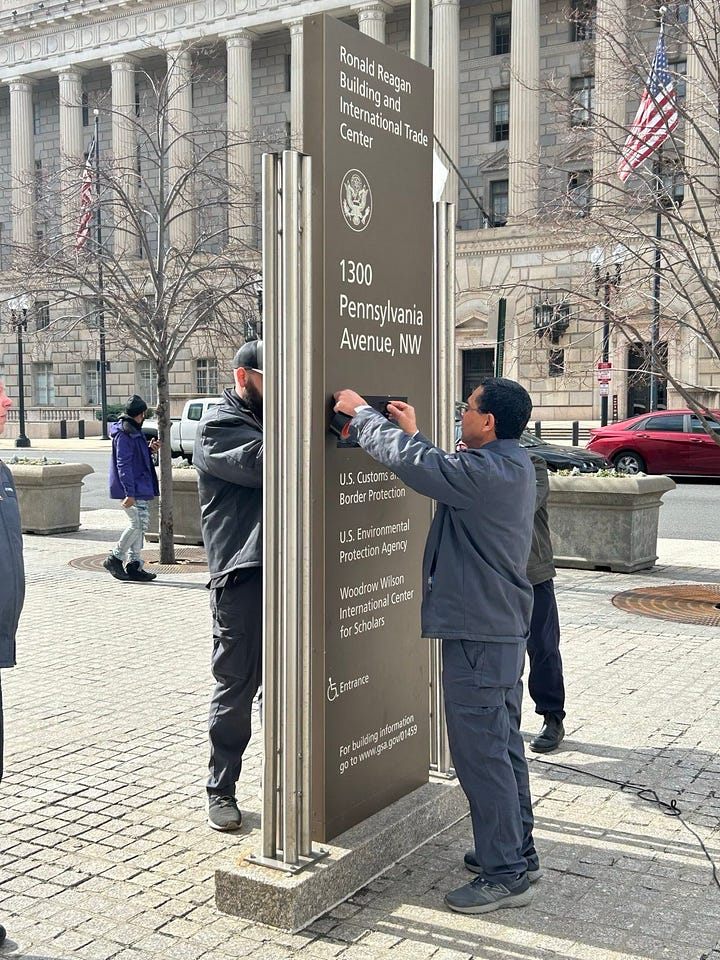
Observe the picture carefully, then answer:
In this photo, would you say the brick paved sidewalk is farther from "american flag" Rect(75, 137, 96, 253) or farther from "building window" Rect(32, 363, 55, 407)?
"building window" Rect(32, 363, 55, 407)

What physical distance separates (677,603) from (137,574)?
577 centimetres

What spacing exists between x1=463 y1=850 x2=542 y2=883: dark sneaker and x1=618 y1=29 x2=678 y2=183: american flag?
9135mm

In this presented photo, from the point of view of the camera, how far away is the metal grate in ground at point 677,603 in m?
10.5

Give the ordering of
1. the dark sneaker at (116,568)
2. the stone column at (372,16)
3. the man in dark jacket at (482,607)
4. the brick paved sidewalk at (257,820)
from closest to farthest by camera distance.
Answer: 1. the brick paved sidewalk at (257,820)
2. the man in dark jacket at (482,607)
3. the dark sneaker at (116,568)
4. the stone column at (372,16)

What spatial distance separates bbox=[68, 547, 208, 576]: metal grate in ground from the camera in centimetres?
1357

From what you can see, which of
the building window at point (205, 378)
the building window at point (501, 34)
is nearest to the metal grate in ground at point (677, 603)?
the building window at point (501, 34)

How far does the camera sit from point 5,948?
13.7 ft

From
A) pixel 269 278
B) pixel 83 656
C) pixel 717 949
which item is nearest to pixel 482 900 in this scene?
pixel 717 949

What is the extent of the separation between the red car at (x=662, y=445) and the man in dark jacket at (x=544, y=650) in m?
19.0

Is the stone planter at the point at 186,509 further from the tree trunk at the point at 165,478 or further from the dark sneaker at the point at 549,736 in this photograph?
the dark sneaker at the point at 549,736

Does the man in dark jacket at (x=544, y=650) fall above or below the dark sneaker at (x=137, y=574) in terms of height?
above

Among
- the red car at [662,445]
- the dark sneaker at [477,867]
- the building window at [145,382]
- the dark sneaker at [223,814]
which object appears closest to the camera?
the dark sneaker at [477,867]

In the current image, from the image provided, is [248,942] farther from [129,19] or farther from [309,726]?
[129,19]

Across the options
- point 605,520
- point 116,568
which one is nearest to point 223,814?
point 116,568
